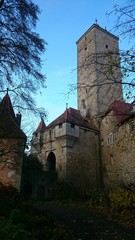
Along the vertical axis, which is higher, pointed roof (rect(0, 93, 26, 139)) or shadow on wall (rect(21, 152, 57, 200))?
pointed roof (rect(0, 93, 26, 139))

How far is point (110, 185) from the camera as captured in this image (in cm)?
2162

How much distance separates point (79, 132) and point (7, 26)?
16.6 metres

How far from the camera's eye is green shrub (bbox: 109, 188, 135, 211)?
40.4 feet

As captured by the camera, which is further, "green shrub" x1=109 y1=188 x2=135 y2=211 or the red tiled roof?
"green shrub" x1=109 y1=188 x2=135 y2=211

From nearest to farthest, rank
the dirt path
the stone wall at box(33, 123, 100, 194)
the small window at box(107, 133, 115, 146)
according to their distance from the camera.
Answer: the dirt path, the stone wall at box(33, 123, 100, 194), the small window at box(107, 133, 115, 146)

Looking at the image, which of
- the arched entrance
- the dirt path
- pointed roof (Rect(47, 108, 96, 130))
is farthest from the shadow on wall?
the dirt path

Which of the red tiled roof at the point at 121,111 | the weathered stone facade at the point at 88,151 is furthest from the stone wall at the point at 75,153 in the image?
the red tiled roof at the point at 121,111

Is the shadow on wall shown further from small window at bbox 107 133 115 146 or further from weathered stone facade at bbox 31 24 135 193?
small window at bbox 107 133 115 146

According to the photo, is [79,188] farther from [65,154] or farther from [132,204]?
[132,204]

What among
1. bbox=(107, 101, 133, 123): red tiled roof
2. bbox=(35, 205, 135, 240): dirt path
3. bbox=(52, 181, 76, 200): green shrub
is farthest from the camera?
bbox=(52, 181, 76, 200): green shrub

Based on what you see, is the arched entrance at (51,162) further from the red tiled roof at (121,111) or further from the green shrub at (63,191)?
the red tiled roof at (121,111)

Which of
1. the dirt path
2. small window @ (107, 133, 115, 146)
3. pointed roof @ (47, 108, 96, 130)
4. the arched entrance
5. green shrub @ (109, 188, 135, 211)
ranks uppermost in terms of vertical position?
pointed roof @ (47, 108, 96, 130)

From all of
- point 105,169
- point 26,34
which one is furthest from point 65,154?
point 26,34

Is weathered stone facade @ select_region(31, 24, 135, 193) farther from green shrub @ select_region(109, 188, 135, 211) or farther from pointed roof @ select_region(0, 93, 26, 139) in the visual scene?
pointed roof @ select_region(0, 93, 26, 139)
